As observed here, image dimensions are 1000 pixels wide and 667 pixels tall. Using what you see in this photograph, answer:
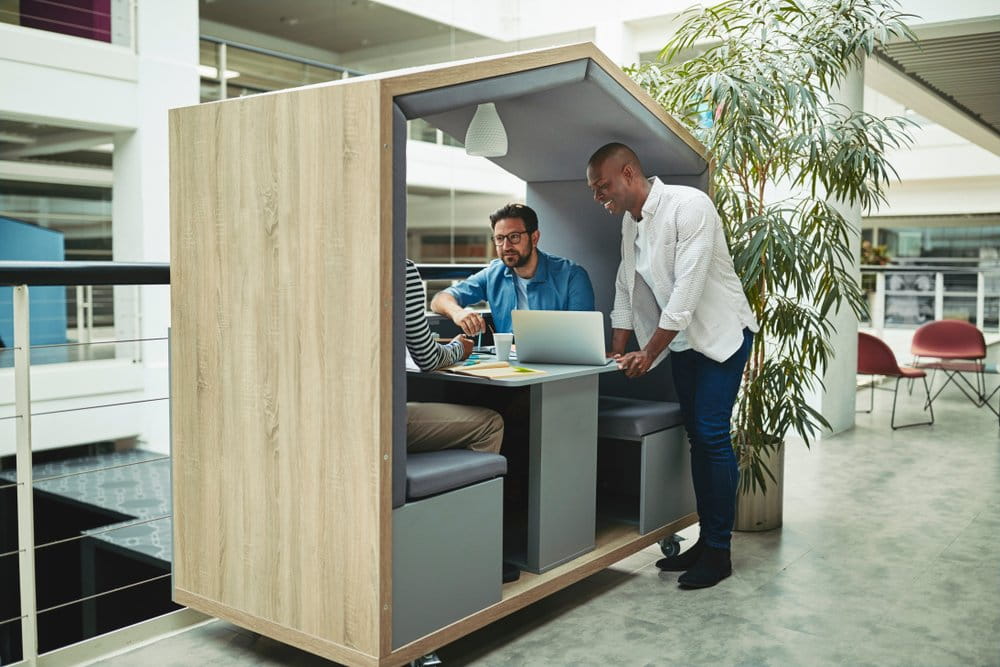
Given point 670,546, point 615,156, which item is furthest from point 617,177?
point 670,546

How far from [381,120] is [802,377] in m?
2.51

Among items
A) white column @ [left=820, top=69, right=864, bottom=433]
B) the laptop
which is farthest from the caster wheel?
white column @ [left=820, top=69, right=864, bottom=433]

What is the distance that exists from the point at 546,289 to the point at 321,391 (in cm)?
157

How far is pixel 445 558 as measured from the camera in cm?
266

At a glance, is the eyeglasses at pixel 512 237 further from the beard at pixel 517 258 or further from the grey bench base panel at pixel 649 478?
the grey bench base panel at pixel 649 478

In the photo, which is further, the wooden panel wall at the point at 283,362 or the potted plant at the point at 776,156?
the potted plant at the point at 776,156

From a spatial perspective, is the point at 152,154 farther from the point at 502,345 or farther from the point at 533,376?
the point at 533,376

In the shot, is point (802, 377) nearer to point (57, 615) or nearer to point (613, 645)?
point (613, 645)

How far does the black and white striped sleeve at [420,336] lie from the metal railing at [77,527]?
0.74m

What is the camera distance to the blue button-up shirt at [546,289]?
12.7ft

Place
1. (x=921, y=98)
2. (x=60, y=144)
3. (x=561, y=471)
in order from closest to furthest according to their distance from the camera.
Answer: (x=561, y=471) < (x=921, y=98) < (x=60, y=144)

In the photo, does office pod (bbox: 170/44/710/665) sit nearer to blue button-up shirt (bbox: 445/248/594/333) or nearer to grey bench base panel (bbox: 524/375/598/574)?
grey bench base panel (bbox: 524/375/598/574)

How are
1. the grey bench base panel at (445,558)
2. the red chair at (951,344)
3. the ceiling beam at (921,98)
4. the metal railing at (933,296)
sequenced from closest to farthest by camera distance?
the grey bench base panel at (445,558) < the red chair at (951,344) < the ceiling beam at (921,98) < the metal railing at (933,296)

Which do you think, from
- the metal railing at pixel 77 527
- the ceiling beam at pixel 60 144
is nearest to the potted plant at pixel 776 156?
the metal railing at pixel 77 527
